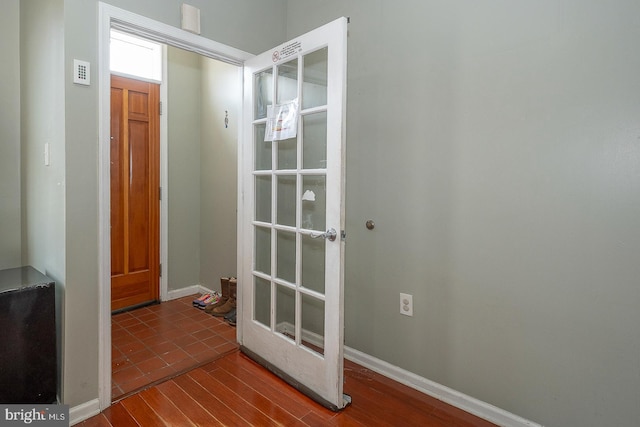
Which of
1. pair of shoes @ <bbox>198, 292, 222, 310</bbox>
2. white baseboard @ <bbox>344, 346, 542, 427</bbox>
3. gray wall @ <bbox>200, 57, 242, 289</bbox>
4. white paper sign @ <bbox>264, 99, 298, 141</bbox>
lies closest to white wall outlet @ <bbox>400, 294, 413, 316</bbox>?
white baseboard @ <bbox>344, 346, 542, 427</bbox>

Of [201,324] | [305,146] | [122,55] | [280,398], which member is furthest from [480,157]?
[122,55]

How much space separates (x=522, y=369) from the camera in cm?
166

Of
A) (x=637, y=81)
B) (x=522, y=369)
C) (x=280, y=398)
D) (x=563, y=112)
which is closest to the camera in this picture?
(x=637, y=81)

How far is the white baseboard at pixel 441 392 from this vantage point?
1.71 metres

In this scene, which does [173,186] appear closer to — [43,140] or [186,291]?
[186,291]

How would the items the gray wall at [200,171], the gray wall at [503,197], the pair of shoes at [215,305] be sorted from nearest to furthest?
the gray wall at [503,197] → the pair of shoes at [215,305] → the gray wall at [200,171]

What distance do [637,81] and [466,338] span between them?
1.37 metres

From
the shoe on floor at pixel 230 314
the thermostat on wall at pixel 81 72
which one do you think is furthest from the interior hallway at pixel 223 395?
the thermostat on wall at pixel 81 72

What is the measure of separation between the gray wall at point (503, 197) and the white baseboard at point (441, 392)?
1.5 inches

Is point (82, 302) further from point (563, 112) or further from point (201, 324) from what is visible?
point (563, 112)

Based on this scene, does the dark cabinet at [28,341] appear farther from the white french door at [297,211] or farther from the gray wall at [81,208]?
the white french door at [297,211]

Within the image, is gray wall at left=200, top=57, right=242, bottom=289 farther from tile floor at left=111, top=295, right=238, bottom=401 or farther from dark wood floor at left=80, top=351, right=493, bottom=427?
dark wood floor at left=80, top=351, right=493, bottom=427

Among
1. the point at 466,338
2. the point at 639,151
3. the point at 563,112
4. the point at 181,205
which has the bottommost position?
the point at 466,338

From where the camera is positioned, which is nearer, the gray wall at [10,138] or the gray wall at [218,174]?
the gray wall at [10,138]
